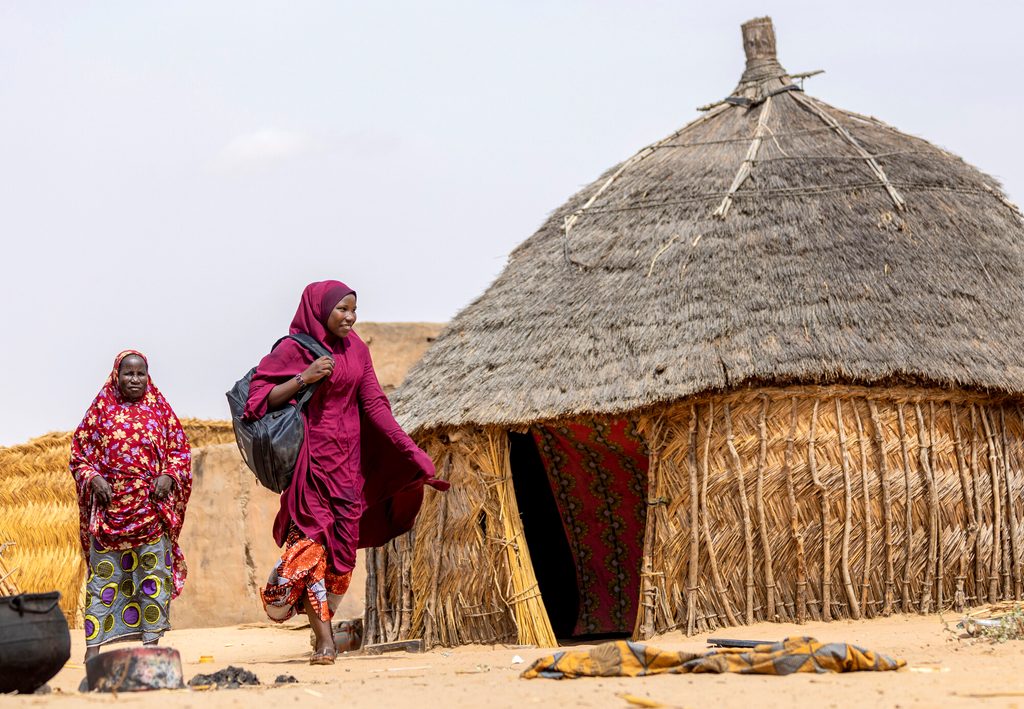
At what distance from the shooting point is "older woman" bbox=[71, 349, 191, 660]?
7.55 m

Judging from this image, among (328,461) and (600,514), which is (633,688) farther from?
(600,514)

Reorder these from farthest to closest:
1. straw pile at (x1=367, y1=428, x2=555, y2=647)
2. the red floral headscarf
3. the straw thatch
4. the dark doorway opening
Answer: the dark doorway opening → straw pile at (x1=367, y1=428, x2=555, y2=647) → the straw thatch → the red floral headscarf

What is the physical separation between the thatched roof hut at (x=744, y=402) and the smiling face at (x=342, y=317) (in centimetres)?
165

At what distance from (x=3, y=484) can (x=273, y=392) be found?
7.92m

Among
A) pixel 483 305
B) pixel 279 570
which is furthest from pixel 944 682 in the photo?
pixel 483 305

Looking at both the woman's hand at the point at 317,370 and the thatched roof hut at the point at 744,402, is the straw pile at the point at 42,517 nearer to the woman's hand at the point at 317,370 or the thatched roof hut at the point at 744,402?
the thatched roof hut at the point at 744,402

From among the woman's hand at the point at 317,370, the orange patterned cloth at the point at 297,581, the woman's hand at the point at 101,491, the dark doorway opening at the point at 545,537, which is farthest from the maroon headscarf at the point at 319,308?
the dark doorway opening at the point at 545,537

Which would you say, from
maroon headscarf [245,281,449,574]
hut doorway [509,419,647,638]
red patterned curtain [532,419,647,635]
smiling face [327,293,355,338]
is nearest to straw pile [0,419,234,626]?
hut doorway [509,419,647,638]

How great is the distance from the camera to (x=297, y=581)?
695cm

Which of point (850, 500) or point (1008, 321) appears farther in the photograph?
point (1008, 321)

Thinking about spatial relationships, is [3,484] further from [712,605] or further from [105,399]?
[712,605]

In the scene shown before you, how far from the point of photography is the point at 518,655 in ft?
24.0

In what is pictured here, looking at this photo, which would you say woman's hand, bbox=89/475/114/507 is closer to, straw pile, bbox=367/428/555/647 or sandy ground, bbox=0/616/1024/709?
sandy ground, bbox=0/616/1024/709

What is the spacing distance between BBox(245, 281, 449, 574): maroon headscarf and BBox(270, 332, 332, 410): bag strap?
0.03m
